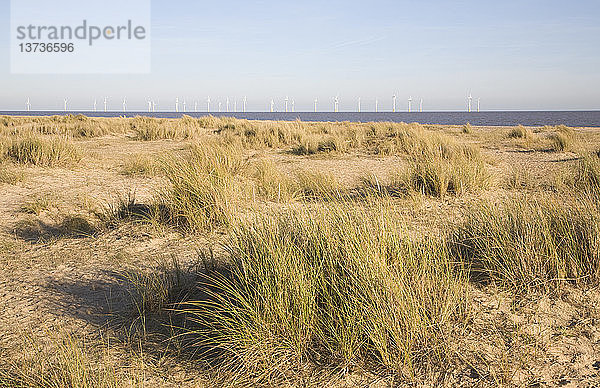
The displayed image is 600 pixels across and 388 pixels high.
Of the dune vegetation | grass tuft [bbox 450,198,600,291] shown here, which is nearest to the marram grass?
the dune vegetation

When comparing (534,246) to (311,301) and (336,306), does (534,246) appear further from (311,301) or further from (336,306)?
(311,301)

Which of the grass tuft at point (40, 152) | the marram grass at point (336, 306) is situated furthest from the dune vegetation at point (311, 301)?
the grass tuft at point (40, 152)

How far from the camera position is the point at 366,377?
272 cm

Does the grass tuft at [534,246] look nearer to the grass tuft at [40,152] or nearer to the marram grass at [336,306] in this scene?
the marram grass at [336,306]

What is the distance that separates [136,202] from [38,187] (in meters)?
2.49

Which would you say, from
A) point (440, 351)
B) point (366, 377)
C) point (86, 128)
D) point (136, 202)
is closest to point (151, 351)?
point (366, 377)

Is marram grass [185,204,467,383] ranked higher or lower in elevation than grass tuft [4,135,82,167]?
lower

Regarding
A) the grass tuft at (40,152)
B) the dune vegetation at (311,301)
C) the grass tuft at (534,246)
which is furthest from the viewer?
the grass tuft at (40,152)

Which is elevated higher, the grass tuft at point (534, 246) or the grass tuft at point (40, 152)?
the grass tuft at point (40, 152)

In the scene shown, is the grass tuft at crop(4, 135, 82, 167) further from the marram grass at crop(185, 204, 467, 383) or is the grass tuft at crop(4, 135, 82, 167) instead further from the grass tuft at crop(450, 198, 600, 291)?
the grass tuft at crop(450, 198, 600, 291)

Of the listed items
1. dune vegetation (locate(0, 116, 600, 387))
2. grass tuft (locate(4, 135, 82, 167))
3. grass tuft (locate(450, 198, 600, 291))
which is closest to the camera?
dune vegetation (locate(0, 116, 600, 387))

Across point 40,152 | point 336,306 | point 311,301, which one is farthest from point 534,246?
point 40,152

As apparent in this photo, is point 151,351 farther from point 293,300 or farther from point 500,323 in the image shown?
point 500,323

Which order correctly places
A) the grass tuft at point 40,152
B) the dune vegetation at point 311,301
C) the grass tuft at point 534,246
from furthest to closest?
1. the grass tuft at point 40,152
2. the grass tuft at point 534,246
3. the dune vegetation at point 311,301
